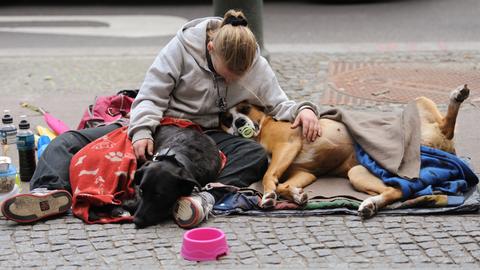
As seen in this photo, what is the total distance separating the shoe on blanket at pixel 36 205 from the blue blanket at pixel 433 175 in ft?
5.62

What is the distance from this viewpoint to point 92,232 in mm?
4395

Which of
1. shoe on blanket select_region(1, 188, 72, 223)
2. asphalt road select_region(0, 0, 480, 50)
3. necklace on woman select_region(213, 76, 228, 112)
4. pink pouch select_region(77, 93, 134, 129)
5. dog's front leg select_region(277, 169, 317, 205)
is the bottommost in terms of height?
asphalt road select_region(0, 0, 480, 50)

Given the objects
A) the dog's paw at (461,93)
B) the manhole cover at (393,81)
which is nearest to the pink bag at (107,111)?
the manhole cover at (393,81)

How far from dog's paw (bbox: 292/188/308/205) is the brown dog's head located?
0.59 meters

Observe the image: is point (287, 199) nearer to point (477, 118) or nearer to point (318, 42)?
point (477, 118)

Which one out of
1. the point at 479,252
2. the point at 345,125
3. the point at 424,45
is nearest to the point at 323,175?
the point at 345,125

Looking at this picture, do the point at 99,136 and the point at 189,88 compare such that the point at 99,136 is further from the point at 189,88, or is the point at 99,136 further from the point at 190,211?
the point at 190,211

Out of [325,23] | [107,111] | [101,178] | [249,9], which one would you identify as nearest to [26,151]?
[107,111]

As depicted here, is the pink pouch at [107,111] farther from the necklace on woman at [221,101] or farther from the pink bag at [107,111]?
the necklace on woman at [221,101]

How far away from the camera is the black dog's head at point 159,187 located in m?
4.34

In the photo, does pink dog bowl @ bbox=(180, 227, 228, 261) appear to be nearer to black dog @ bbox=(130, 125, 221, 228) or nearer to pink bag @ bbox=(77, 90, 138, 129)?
black dog @ bbox=(130, 125, 221, 228)

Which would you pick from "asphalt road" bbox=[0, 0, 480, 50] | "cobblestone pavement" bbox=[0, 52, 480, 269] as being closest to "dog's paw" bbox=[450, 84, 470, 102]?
"cobblestone pavement" bbox=[0, 52, 480, 269]

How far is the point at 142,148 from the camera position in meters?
4.75

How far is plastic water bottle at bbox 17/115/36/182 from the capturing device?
17.0 feet
